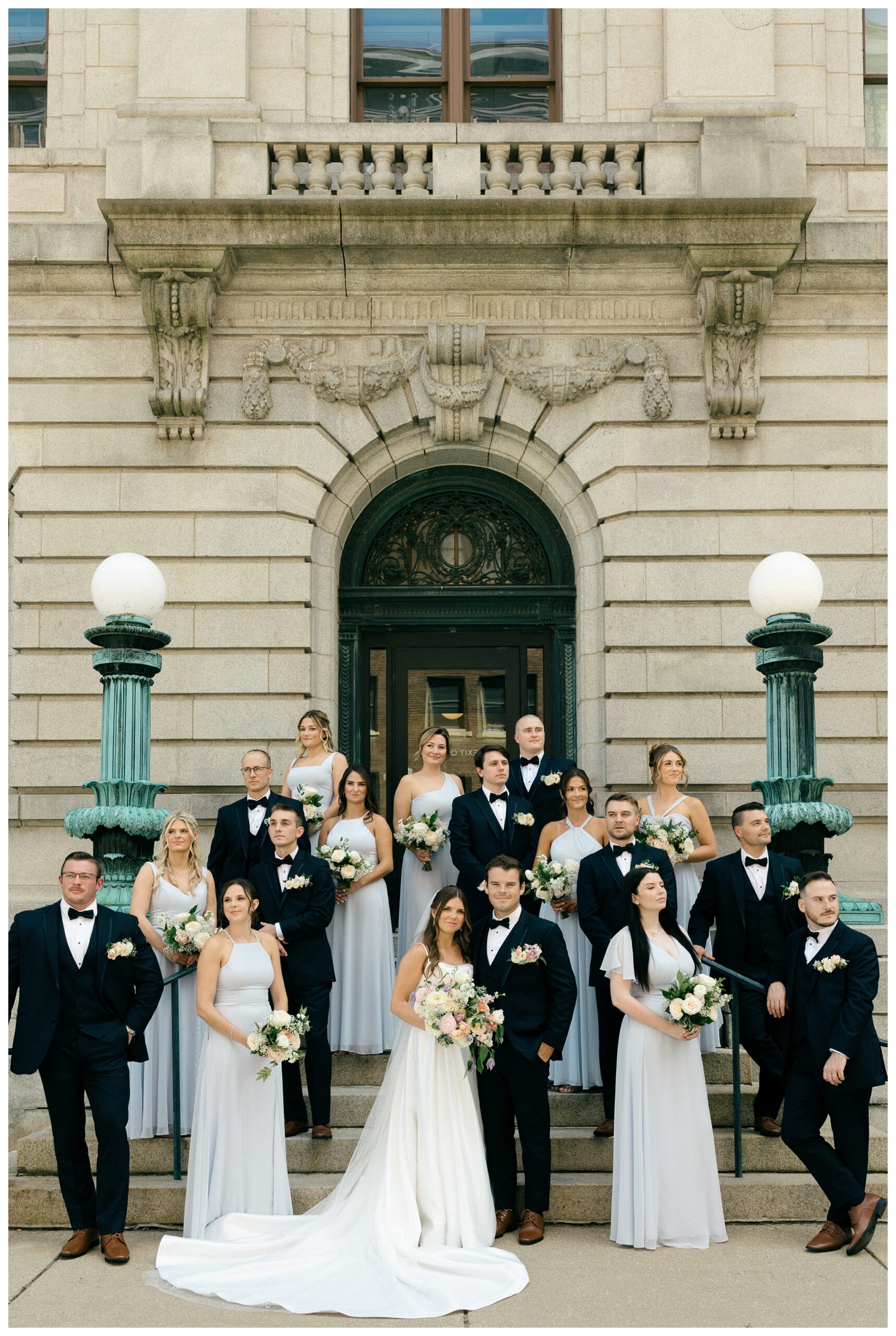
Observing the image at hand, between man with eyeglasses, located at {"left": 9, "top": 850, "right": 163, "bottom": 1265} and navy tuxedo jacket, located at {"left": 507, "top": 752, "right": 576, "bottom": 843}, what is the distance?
3.11 metres

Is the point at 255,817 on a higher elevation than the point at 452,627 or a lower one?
lower

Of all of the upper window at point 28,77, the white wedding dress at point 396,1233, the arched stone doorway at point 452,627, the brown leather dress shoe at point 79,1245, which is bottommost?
the brown leather dress shoe at point 79,1245

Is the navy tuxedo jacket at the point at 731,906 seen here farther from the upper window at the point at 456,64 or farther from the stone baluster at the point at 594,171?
the upper window at the point at 456,64

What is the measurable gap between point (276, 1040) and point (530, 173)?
28.9ft

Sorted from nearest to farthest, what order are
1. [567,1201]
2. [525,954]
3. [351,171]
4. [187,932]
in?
1. [525,954]
2. [567,1201]
3. [187,932]
4. [351,171]

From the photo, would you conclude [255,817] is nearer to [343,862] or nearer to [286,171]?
[343,862]

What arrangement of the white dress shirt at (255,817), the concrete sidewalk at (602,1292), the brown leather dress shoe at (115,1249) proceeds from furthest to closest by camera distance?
the white dress shirt at (255,817)
the brown leather dress shoe at (115,1249)
the concrete sidewalk at (602,1292)

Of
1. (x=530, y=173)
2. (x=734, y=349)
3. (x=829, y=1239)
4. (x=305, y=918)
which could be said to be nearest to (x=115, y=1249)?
(x=305, y=918)

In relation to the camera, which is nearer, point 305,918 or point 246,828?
point 305,918

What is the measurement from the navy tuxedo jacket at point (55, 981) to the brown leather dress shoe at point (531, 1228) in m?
2.41

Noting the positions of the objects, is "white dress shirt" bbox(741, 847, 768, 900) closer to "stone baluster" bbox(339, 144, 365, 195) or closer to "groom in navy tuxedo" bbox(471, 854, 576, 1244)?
"groom in navy tuxedo" bbox(471, 854, 576, 1244)

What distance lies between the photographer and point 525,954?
24.5 ft

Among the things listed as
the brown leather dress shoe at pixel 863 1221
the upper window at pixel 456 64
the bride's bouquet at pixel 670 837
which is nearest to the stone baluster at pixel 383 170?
the upper window at pixel 456 64

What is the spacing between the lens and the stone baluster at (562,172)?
12516 mm
